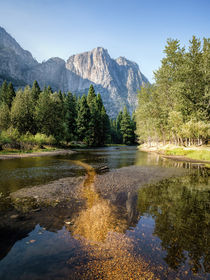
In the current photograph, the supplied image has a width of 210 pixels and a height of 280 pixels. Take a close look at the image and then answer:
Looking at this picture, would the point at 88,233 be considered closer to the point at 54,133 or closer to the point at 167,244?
the point at 167,244

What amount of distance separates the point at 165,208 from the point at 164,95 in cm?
3571

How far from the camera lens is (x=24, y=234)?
5141 mm

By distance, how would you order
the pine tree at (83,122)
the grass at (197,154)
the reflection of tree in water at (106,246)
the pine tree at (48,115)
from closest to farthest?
1. the reflection of tree in water at (106,246)
2. the grass at (197,154)
3. the pine tree at (48,115)
4. the pine tree at (83,122)

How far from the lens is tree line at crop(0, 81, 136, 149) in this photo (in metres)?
38.3

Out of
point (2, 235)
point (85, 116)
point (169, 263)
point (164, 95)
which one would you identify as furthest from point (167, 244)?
point (85, 116)

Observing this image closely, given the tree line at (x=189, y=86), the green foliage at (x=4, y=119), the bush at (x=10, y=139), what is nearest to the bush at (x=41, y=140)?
the bush at (x=10, y=139)

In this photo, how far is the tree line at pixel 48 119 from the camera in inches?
1507

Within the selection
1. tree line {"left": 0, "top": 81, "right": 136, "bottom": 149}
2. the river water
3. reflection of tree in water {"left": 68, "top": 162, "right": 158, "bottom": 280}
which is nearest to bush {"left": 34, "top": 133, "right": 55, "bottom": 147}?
tree line {"left": 0, "top": 81, "right": 136, "bottom": 149}

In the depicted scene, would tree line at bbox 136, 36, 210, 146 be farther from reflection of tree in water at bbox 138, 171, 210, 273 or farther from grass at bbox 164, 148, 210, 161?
reflection of tree in water at bbox 138, 171, 210, 273

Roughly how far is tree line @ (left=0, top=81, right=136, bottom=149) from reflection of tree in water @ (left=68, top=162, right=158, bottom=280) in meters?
30.4

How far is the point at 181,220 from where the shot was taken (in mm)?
6238

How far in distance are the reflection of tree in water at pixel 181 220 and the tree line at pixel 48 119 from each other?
3079 centimetres

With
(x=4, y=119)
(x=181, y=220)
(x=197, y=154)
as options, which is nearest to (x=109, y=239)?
(x=181, y=220)

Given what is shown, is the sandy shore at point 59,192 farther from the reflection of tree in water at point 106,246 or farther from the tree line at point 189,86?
the tree line at point 189,86
